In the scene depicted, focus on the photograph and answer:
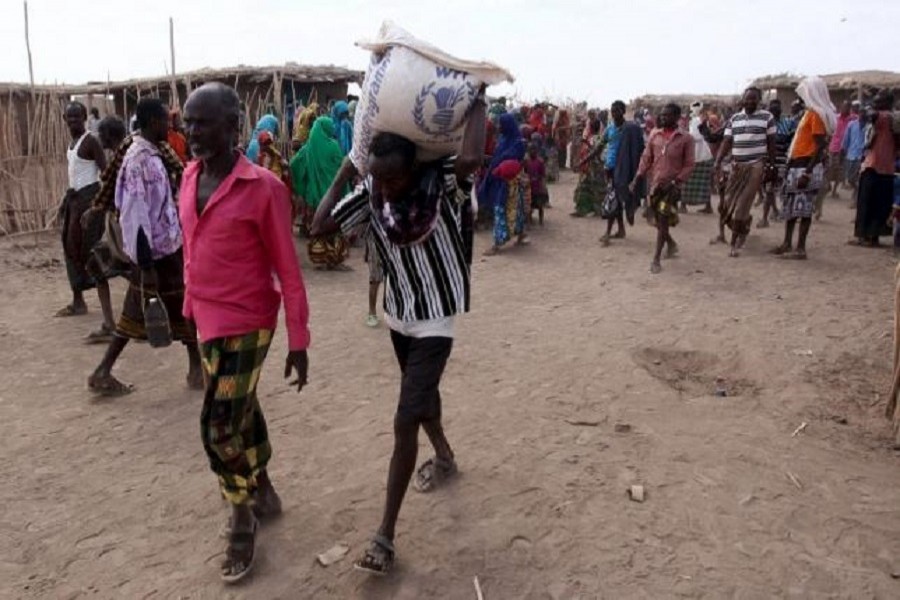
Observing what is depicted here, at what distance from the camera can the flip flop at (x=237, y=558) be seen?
2506 millimetres

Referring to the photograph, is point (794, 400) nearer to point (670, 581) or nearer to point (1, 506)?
point (670, 581)

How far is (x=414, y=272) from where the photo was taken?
2494mm

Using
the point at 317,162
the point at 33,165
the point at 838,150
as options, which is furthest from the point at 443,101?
the point at 838,150

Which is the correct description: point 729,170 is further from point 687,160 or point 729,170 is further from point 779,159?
point 687,160

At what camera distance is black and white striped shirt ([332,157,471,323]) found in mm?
2490

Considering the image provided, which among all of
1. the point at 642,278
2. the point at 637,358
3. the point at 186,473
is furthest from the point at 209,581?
the point at 642,278

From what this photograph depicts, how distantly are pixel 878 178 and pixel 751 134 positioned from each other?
2313 mm

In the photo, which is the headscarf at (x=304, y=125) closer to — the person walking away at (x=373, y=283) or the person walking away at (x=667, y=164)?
the person walking away at (x=373, y=283)

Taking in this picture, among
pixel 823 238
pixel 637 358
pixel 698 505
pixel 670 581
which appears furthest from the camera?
A: pixel 823 238

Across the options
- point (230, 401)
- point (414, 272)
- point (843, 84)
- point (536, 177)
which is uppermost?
point (843, 84)

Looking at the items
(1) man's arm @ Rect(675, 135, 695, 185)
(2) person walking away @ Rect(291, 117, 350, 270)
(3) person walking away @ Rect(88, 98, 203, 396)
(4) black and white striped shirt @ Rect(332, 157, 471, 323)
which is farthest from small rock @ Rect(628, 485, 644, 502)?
(2) person walking away @ Rect(291, 117, 350, 270)

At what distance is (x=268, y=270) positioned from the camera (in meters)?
2.50

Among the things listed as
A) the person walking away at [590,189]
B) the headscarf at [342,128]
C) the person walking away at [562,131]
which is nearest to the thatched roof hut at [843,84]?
the person walking away at [562,131]

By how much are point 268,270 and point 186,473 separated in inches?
55.1
